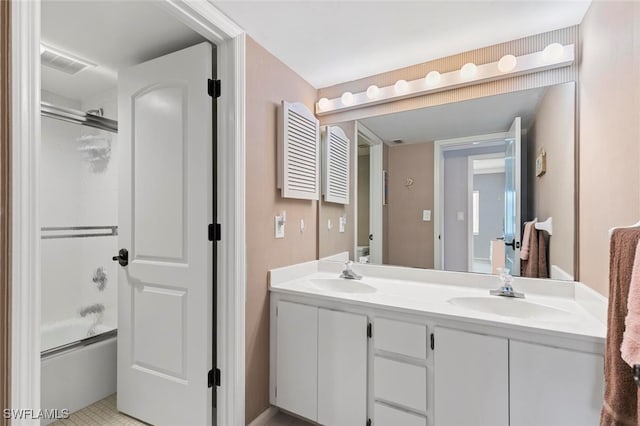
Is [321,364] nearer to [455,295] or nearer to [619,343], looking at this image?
[455,295]

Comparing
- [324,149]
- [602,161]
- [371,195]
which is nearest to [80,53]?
[324,149]

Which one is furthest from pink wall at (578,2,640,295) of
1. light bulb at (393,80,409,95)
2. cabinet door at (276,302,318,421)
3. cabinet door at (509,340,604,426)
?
cabinet door at (276,302,318,421)

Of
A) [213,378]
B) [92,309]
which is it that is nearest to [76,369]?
[92,309]

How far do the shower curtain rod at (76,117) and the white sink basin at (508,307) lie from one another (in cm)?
265

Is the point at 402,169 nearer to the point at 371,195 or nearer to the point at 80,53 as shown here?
the point at 371,195

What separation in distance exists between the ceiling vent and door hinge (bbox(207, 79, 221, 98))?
1119mm

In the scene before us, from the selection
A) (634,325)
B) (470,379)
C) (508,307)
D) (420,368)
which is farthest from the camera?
(508,307)

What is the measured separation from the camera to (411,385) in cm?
143

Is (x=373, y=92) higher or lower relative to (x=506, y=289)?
higher

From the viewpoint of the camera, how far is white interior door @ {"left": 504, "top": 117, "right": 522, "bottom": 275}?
1752 millimetres

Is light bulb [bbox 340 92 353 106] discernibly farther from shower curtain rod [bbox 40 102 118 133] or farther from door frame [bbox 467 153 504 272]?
shower curtain rod [bbox 40 102 118 133]

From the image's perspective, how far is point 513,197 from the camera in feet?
5.80

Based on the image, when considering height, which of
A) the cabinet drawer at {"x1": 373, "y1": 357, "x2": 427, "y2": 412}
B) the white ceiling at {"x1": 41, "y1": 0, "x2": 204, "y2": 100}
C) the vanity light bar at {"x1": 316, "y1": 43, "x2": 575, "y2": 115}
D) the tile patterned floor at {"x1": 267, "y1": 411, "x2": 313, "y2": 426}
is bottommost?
the tile patterned floor at {"x1": 267, "y1": 411, "x2": 313, "y2": 426}

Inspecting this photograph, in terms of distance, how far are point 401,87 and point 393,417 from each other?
1.88 metres
